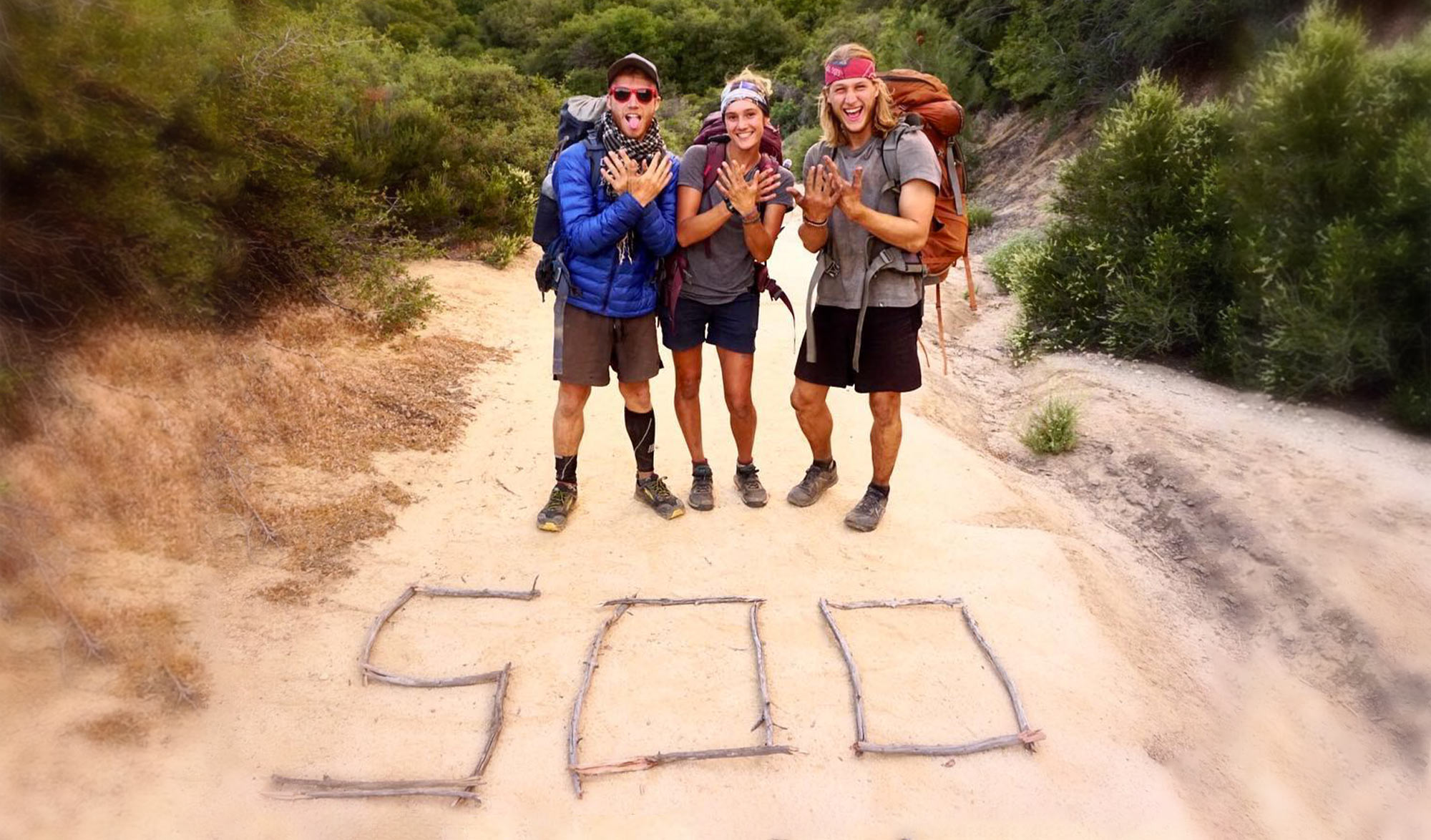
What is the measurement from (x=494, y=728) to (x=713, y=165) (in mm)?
2445

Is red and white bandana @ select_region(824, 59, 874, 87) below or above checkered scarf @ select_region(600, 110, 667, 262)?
above

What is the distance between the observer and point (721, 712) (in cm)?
333

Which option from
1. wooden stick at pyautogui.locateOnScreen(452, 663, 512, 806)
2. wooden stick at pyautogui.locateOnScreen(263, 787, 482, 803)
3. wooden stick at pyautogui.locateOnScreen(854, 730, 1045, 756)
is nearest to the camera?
wooden stick at pyautogui.locateOnScreen(263, 787, 482, 803)

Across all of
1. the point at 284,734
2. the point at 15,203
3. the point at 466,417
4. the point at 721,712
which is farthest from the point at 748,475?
the point at 15,203

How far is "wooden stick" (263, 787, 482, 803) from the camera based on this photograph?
2.85 meters

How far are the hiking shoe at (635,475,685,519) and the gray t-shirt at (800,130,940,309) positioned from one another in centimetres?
129

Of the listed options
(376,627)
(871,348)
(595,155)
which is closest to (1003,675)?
(871,348)

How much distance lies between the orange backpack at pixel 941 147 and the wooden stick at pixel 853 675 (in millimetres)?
1497

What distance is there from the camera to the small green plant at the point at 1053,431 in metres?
5.89

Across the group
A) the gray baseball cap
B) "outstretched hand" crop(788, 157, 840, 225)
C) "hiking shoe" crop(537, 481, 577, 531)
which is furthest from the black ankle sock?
the gray baseball cap

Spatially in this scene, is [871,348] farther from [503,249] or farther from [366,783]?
[503,249]

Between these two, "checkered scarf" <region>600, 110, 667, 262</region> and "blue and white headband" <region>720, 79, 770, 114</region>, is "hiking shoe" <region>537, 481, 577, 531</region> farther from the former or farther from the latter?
"blue and white headband" <region>720, 79, 770, 114</region>

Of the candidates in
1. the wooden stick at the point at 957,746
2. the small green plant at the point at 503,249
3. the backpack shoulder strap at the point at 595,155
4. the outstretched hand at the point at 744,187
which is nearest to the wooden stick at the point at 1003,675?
the wooden stick at the point at 957,746

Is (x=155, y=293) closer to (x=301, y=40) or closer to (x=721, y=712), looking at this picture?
(x=301, y=40)
